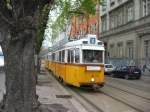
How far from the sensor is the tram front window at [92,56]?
2154cm

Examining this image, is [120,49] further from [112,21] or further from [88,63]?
[88,63]

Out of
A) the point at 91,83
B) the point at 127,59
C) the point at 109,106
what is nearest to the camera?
the point at 109,106

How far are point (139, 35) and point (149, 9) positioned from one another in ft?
11.6

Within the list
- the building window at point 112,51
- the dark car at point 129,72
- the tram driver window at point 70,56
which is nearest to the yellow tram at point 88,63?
the tram driver window at point 70,56

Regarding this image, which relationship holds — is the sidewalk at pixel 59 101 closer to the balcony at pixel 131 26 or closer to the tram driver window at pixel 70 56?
the tram driver window at pixel 70 56

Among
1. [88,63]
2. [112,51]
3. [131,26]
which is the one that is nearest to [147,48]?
[131,26]

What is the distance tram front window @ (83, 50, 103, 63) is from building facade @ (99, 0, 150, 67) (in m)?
23.8

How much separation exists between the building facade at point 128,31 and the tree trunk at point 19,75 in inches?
1410

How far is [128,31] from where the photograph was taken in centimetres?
5241

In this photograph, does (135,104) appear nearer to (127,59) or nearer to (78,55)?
(78,55)

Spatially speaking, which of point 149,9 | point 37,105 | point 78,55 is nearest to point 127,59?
point 149,9

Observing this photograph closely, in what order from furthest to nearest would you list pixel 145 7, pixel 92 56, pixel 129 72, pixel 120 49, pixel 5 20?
1. pixel 120 49
2. pixel 145 7
3. pixel 129 72
4. pixel 92 56
5. pixel 5 20

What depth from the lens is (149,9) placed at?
45.8 metres

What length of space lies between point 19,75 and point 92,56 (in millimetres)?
12079
